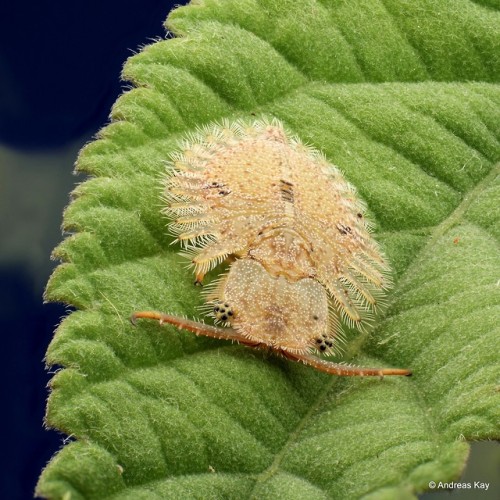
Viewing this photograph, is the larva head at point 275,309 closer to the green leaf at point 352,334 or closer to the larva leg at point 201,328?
the larva leg at point 201,328

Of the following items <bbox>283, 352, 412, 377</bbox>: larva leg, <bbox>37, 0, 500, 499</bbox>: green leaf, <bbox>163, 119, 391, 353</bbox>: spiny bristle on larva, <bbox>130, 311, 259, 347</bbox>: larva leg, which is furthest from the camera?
<bbox>163, 119, 391, 353</bbox>: spiny bristle on larva

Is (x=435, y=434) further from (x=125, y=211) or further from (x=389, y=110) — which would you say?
(x=389, y=110)

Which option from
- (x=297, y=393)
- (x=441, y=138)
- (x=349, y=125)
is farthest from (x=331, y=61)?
(x=297, y=393)

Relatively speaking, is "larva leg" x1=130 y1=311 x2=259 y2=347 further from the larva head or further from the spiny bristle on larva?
the spiny bristle on larva

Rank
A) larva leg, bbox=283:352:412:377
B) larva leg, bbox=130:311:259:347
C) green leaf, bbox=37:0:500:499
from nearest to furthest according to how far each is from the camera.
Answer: green leaf, bbox=37:0:500:499
larva leg, bbox=130:311:259:347
larva leg, bbox=283:352:412:377

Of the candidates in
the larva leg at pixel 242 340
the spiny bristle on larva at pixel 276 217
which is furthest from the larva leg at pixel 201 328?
the spiny bristle on larva at pixel 276 217

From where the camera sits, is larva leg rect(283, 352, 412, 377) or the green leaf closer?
the green leaf

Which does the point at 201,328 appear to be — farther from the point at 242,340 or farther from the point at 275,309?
the point at 275,309

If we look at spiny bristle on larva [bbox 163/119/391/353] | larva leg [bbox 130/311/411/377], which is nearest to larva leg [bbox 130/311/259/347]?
larva leg [bbox 130/311/411/377]
